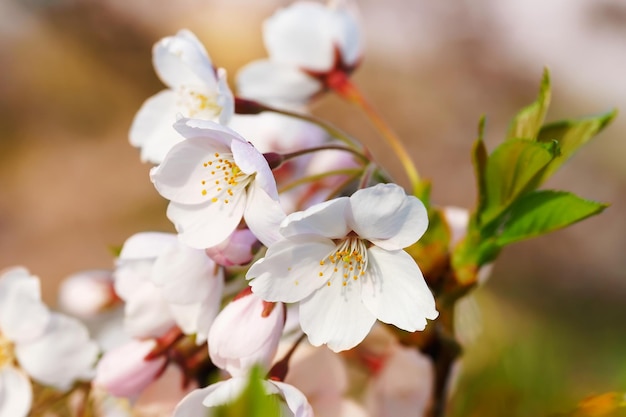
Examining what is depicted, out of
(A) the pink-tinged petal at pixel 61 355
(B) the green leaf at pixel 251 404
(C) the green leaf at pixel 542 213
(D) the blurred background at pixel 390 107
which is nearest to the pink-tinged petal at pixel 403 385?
(C) the green leaf at pixel 542 213

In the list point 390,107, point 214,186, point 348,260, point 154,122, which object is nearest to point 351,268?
point 348,260

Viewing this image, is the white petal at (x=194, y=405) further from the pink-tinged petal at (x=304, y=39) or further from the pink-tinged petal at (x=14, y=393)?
the pink-tinged petal at (x=304, y=39)

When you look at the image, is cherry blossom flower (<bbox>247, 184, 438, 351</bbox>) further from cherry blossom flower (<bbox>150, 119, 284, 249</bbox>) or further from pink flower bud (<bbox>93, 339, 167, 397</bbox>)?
pink flower bud (<bbox>93, 339, 167, 397</bbox>)

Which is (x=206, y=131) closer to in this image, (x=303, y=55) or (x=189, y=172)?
(x=189, y=172)

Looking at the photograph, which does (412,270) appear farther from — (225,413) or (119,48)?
(119,48)

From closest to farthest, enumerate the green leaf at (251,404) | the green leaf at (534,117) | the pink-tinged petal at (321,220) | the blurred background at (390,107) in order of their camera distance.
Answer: the green leaf at (251,404) → the pink-tinged petal at (321,220) → the green leaf at (534,117) → the blurred background at (390,107)

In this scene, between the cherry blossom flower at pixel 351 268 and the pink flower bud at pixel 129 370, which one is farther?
the pink flower bud at pixel 129 370
